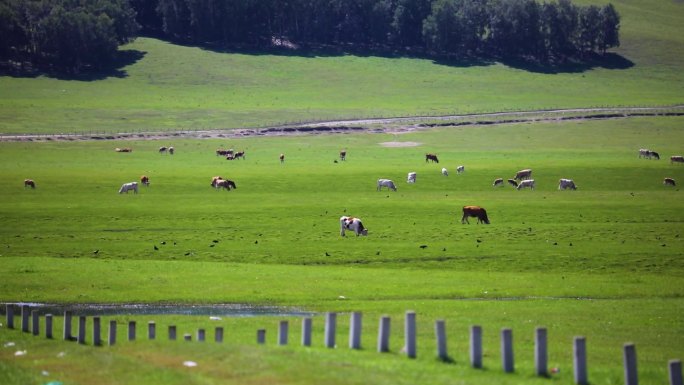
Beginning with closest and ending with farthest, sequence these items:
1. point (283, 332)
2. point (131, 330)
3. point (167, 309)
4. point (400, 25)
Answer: point (283, 332)
point (131, 330)
point (167, 309)
point (400, 25)

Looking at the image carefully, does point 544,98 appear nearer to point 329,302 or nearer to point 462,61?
point 462,61

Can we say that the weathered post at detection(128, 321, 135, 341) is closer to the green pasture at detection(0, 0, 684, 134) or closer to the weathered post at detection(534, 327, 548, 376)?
the weathered post at detection(534, 327, 548, 376)

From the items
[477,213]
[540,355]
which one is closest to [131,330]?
[540,355]

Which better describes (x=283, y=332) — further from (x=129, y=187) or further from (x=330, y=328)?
(x=129, y=187)

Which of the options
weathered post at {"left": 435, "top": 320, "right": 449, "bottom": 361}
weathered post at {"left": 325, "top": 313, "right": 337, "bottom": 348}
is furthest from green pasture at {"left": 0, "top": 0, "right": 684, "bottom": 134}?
weathered post at {"left": 435, "top": 320, "right": 449, "bottom": 361}

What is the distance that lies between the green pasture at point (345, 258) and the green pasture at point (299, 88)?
2588 centimetres

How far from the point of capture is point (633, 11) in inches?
7736

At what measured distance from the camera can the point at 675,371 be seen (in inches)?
614

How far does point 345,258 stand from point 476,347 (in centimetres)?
2114

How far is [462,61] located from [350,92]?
31.1m

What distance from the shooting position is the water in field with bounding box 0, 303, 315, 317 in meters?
28.5

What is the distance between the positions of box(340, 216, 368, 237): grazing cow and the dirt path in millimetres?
48814

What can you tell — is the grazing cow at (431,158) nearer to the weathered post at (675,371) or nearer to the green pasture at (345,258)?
the green pasture at (345,258)

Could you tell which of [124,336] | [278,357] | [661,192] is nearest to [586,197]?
[661,192]
